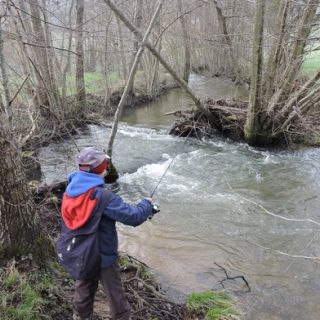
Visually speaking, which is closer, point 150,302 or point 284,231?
point 150,302

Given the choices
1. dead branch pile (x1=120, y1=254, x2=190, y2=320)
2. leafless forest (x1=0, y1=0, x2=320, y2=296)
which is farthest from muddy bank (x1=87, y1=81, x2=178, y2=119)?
dead branch pile (x1=120, y1=254, x2=190, y2=320)

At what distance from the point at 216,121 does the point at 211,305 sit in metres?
8.89

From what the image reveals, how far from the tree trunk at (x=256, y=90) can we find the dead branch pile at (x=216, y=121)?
0.67 m

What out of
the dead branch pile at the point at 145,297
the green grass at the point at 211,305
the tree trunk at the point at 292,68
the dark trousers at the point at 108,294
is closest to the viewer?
the dark trousers at the point at 108,294

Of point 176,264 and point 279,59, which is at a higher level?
point 279,59

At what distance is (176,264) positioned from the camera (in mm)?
5605

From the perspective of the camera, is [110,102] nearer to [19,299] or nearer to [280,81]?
[280,81]

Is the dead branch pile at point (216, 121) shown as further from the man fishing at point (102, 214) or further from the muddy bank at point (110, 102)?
the man fishing at point (102, 214)

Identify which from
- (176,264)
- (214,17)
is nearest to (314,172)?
(176,264)

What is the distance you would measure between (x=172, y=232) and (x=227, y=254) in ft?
3.57

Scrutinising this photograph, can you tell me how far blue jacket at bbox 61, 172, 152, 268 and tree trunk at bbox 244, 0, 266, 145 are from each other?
815cm

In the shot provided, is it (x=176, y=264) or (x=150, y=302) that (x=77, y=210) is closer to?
(x=150, y=302)

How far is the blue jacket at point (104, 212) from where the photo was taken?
10.1 ft

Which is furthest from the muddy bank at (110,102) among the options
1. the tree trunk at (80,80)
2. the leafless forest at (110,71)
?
the tree trunk at (80,80)
